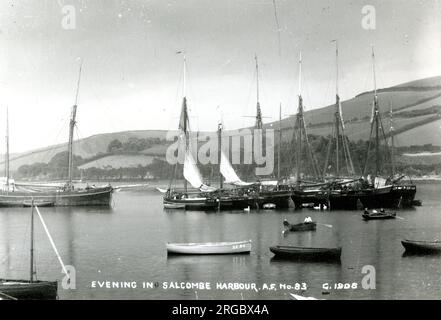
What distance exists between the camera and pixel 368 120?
401 feet

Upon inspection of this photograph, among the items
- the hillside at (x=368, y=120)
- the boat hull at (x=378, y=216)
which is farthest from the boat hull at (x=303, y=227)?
the hillside at (x=368, y=120)

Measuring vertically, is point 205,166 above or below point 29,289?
above

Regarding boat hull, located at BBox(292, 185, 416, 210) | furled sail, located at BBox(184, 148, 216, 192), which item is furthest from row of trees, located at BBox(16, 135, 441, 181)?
furled sail, located at BBox(184, 148, 216, 192)

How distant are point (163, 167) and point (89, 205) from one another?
56589 mm

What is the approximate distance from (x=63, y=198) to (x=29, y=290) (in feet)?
198

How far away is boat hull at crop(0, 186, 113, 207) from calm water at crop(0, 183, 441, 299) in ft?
52.0

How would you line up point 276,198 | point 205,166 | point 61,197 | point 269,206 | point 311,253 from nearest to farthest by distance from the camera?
point 311,253, point 269,206, point 276,198, point 61,197, point 205,166

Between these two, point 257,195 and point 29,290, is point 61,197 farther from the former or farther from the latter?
point 29,290

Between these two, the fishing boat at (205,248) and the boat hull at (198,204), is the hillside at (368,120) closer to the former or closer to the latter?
the boat hull at (198,204)

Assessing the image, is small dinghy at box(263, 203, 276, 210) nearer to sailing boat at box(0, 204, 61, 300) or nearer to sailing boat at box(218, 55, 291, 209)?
sailing boat at box(218, 55, 291, 209)

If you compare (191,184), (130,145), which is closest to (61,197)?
(191,184)

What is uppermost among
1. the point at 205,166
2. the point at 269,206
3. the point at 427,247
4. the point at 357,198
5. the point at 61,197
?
the point at 205,166

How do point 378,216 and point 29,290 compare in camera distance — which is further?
point 378,216

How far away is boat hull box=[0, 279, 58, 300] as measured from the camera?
23.8 meters
